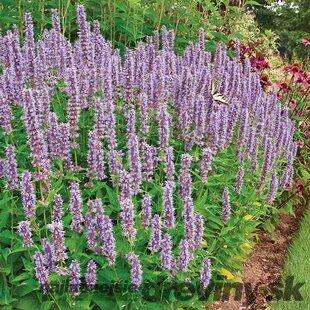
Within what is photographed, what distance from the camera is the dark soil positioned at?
15.8 feet

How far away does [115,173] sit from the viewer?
136 inches

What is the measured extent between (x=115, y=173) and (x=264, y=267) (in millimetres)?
2780

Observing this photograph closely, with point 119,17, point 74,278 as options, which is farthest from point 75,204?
point 119,17

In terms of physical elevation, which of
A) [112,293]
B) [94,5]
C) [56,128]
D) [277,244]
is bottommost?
[277,244]

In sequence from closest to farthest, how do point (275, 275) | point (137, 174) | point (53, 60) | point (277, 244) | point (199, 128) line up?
point (137, 174), point (199, 128), point (53, 60), point (275, 275), point (277, 244)

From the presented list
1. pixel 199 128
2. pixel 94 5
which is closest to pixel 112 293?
pixel 199 128

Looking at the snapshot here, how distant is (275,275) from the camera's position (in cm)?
536

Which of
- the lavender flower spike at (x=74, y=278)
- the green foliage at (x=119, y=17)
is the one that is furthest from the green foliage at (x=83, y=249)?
the green foliage at (x=119, y=17)

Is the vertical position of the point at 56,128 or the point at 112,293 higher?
the point at 56,128

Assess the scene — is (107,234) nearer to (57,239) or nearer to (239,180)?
(57,239)

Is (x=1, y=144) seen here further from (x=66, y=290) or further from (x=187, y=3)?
(x=187, y=3)

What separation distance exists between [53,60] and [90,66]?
21.0 inches

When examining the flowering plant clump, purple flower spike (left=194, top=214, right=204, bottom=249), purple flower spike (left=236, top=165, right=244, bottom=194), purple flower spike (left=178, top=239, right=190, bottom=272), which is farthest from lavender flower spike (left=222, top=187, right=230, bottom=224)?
purple flower spike (left=178, top=239, right=190, bottom=272)

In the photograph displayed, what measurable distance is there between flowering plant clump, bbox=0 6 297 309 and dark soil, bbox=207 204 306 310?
0.98ft
